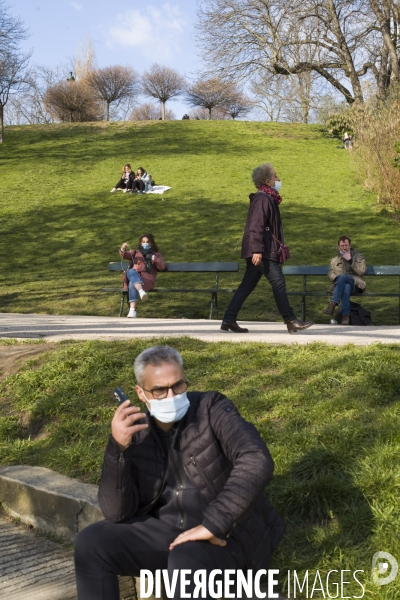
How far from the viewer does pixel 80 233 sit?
76.2 feet

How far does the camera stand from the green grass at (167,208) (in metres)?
15.6

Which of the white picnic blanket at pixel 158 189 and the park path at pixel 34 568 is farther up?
the white picnic blanket at pixel 158 189

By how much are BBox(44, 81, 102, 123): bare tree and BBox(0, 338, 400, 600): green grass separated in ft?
164

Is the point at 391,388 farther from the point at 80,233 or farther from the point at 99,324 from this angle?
the point at 80,233

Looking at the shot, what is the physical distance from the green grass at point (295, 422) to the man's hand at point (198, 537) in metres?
0.55

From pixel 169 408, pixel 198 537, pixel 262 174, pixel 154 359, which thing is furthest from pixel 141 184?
pixel 198 537

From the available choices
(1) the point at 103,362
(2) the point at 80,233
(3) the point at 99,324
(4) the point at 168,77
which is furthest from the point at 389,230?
(4) the point at 168,77

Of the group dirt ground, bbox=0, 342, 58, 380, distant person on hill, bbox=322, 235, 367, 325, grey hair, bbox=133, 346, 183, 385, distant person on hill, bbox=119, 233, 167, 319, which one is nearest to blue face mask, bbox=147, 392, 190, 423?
grey hair, bbox=133, 346, 183, 385

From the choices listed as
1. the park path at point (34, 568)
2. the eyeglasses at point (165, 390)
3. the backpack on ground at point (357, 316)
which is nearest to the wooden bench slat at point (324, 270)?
the backpack on ground at point (357, 316)

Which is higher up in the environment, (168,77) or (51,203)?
(168,77)

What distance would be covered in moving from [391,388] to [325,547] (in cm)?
189

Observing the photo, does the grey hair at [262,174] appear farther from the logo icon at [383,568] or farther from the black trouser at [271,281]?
the logo icon at [383,568]

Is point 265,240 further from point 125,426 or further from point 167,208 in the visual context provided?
point 167,208

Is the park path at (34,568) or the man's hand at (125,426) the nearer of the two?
the man's hand at (125,426)
